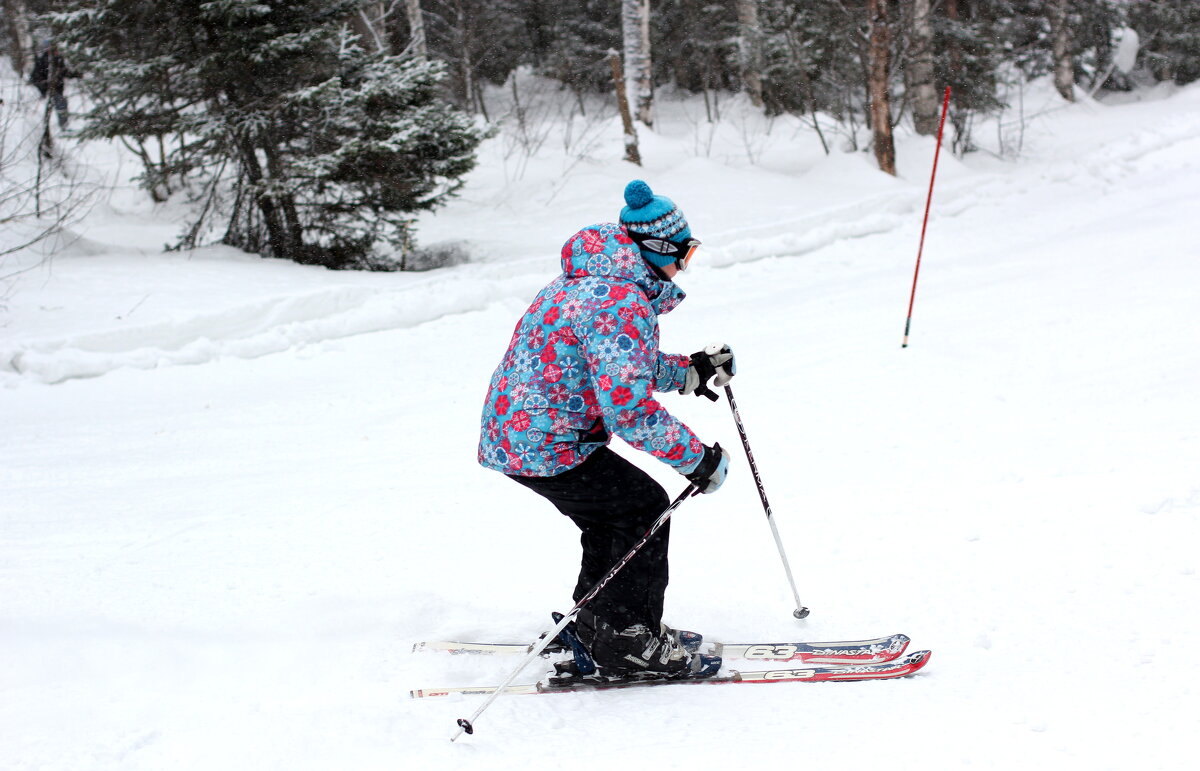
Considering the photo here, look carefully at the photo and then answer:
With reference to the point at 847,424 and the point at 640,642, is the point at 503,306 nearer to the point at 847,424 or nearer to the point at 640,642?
the point at 847,424

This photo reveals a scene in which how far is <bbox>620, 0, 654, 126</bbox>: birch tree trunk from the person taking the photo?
16.5 m

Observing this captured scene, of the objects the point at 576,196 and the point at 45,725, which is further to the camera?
the point at 576,196

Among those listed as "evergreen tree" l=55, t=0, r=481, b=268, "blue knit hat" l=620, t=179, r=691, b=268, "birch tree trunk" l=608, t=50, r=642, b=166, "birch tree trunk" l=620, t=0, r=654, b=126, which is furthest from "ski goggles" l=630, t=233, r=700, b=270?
"birch tree trunk" l=620, t=0, r=654, b=126

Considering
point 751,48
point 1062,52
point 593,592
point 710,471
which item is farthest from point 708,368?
point 1062,52

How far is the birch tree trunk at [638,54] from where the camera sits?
16.5 m

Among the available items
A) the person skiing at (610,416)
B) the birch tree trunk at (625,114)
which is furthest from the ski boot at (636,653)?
the birch tree trunk at (625,114)

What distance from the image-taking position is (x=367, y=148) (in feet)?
29.2

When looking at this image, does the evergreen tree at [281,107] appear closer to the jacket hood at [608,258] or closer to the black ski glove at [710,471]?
the jacket hood at [608,258]

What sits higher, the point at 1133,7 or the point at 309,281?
the point at 1133,7

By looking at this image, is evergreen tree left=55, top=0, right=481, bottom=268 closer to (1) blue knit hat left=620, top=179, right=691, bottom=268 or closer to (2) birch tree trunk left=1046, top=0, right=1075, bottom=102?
(1) blue knit hat left=620, top=179, right=691, bottom=268

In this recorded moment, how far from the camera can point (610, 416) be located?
2.76m

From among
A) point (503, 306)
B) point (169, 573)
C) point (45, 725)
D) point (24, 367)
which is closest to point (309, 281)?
point (503, 306)

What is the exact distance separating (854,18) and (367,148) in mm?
8380

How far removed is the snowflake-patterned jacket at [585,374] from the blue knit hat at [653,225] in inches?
2.2
